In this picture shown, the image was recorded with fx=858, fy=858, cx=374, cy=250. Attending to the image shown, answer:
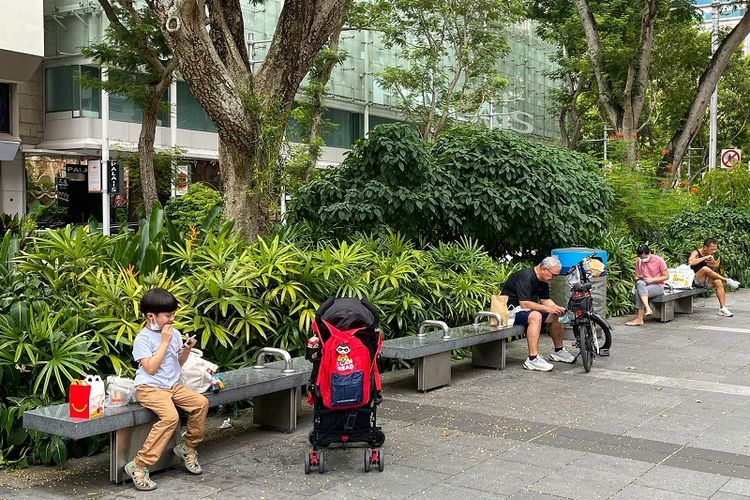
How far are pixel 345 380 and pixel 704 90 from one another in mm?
16654

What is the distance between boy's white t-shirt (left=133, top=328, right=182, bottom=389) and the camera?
18.4ft

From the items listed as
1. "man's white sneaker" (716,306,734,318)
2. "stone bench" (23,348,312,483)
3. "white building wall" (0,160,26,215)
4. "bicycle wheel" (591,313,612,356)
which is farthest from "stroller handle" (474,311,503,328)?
"white building wall" (0,160,26,215)

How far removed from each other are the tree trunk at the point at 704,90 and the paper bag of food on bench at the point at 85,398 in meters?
17.0

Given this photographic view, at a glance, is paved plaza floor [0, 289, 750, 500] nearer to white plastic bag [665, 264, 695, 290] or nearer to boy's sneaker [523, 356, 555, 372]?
boy's sneaker [523, 356, 555, 372]

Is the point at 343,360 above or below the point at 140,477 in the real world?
above

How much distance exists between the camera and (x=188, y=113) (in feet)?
120

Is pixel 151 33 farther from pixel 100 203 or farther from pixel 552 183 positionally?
pixel 100 203

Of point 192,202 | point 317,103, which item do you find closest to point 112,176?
point 192,202

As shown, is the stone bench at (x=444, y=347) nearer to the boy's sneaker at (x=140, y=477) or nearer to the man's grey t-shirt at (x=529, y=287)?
the man's grey t-shirt at (x=529, y=287)

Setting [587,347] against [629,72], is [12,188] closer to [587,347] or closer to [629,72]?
[629,72]

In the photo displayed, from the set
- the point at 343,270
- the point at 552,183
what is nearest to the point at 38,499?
the point at 343,270

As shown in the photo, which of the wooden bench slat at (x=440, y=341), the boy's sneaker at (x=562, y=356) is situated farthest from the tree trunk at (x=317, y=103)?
the wooden bench slat at (x=440, y=341)

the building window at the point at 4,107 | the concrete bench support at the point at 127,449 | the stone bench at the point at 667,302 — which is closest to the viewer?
the concrete bench support at the point at 127,449

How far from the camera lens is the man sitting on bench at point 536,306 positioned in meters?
9.53
